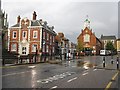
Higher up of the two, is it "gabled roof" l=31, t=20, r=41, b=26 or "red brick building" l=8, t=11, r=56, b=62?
"gabled roof" l=31, t=20, r=41, b=26

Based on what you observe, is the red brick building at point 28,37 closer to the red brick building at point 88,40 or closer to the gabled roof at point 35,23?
the gabled roof at point 35,23

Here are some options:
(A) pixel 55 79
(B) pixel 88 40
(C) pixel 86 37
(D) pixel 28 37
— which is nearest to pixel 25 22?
(D) pixel 28 37

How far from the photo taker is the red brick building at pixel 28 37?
2158 inches

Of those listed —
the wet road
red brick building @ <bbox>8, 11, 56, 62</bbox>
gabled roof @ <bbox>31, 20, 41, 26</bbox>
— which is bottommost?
the wet road

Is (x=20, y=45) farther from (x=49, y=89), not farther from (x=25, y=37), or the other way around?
(x=49, y=89)

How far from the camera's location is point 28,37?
56031mm

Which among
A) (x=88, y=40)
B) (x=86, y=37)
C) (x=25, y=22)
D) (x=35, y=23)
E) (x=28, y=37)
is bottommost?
(x=28, y=37)

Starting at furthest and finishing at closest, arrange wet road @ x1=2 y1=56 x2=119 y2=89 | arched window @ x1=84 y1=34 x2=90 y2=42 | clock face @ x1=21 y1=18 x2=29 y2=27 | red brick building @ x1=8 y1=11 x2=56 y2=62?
arched window @ x1=84 y1=34 x2=90 y2=42
clock face @ x1=21 y1=18 x2=29 y2=27
red brick building @ x1=8 y1=11 x2=56 y2=62
wet road @ x1=2 y1=56 x2=119 y2=89

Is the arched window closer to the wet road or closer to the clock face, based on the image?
the clock face

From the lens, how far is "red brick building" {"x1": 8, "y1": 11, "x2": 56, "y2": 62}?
54.8 m

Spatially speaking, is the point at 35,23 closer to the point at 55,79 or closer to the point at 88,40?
the point at 55,79

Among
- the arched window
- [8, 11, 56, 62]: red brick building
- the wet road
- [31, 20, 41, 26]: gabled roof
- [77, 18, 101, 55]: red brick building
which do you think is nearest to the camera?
the wet road

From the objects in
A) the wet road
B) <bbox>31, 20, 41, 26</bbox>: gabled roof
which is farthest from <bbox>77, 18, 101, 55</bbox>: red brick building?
the wet road

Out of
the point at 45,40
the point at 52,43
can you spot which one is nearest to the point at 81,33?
the point at 52,43
